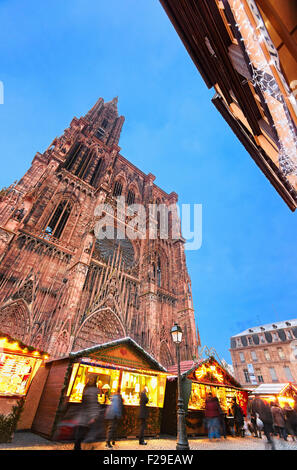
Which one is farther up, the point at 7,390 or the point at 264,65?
the point at 264,65

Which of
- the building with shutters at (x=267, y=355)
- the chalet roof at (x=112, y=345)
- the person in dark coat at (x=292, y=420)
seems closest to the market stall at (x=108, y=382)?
the chalet roof at (x=112, y=345)

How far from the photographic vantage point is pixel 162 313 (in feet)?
63.6

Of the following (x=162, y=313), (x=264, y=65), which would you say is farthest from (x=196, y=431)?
(x=264, y=65)

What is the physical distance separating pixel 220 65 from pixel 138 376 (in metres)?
10.3

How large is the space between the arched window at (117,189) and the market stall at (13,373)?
21.5 m

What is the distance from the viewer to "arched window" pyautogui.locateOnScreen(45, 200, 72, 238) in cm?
1689

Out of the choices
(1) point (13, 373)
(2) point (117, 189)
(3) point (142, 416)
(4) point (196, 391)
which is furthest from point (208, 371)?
(2) point (117, 189)

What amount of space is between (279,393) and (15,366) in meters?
13.9

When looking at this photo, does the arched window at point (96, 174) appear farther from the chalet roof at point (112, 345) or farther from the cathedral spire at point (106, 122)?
the chalet roof at point (112, 345)

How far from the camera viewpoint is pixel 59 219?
679 inches

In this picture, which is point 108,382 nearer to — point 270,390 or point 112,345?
point 112,345

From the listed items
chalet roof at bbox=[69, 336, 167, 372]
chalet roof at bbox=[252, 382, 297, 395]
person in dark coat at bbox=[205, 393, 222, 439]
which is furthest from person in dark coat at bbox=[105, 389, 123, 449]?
chalet roof at bbox=[252, 382, 297, 395]

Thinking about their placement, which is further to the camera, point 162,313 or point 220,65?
point 162,313
